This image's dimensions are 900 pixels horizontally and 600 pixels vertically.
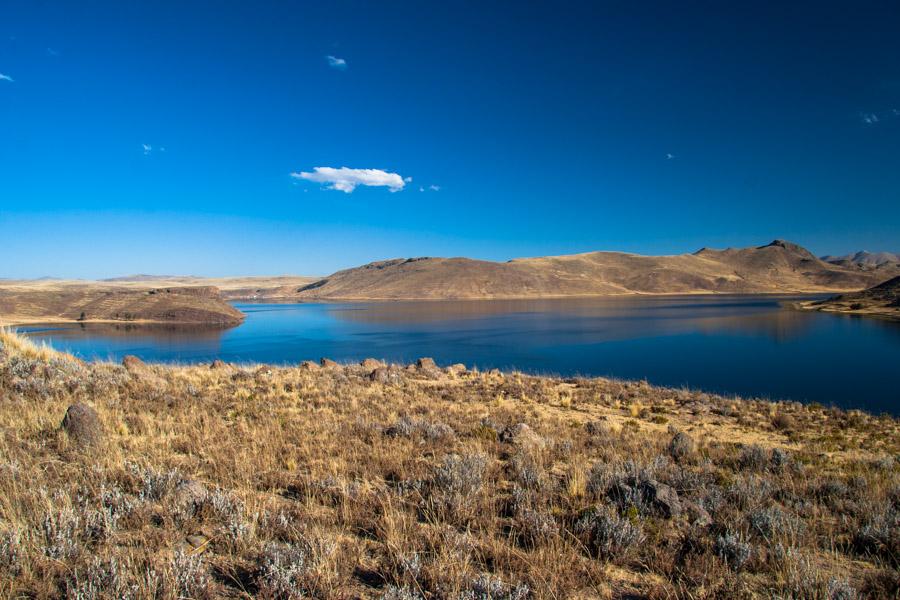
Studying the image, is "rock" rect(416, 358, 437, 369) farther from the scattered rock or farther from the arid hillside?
the arid hillside

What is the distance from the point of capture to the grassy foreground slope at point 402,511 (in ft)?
9.43

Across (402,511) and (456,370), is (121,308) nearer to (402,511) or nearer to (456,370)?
(456,370)

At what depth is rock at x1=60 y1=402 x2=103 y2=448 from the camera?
5.22 meters

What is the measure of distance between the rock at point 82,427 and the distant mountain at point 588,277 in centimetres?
11269

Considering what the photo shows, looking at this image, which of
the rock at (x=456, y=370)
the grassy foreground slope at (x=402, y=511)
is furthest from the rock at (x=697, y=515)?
the rock at (x=456, y=370)

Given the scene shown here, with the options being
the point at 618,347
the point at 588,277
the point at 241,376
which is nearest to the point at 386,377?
the point at 241,376

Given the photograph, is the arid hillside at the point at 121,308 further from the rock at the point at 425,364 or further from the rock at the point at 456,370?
the rock at the point at 456,370

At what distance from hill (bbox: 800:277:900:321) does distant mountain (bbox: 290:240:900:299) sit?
198ft

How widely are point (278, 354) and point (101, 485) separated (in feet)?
92.8

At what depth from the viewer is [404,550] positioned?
10.7 feet

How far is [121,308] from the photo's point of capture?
54.1m

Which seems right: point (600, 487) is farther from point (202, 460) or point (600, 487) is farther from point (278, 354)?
point (278, 354)

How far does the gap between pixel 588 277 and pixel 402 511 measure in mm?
143478

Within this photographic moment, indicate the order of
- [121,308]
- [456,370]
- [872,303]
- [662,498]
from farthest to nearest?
[872,303] < [121,308] < [456,370] < [662,498]
